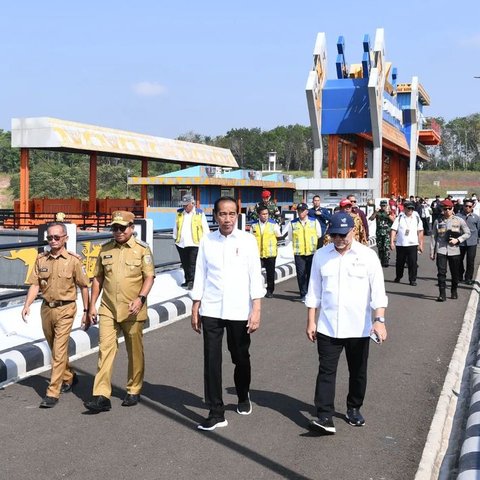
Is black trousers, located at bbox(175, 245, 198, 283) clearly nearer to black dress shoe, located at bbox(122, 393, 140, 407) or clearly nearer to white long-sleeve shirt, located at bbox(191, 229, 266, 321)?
black dress shoe, located at bbox(122, 393, 140, 407)

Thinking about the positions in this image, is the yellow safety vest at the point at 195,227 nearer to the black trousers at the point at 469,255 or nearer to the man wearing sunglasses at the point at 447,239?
the man wearing sunglasses at the point at 447,239

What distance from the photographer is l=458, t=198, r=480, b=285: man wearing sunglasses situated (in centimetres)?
1290

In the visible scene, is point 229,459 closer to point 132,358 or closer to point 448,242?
point 132,358

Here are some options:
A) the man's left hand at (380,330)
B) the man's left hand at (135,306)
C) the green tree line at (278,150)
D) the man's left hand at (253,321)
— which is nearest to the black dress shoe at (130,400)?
the man's left hand at (135,306)

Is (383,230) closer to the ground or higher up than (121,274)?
closer to the ground

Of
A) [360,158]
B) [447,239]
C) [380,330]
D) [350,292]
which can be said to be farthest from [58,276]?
[360,158]

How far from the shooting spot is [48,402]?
5363 millimetres

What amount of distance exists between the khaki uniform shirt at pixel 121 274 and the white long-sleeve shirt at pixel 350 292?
1511mm

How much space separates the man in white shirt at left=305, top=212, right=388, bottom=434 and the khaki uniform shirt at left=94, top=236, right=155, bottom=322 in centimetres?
147

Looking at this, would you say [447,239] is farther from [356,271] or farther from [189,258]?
[356,271]

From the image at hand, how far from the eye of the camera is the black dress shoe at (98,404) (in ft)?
16.9

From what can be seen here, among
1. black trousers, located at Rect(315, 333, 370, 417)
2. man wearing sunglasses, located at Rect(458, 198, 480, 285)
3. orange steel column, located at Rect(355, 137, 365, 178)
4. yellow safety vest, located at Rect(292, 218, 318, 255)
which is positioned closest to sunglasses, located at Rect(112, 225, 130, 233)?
black trousers, located at Rect(315, 333, 370, 417)

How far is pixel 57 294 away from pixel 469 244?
941cm

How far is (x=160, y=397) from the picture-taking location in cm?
565
